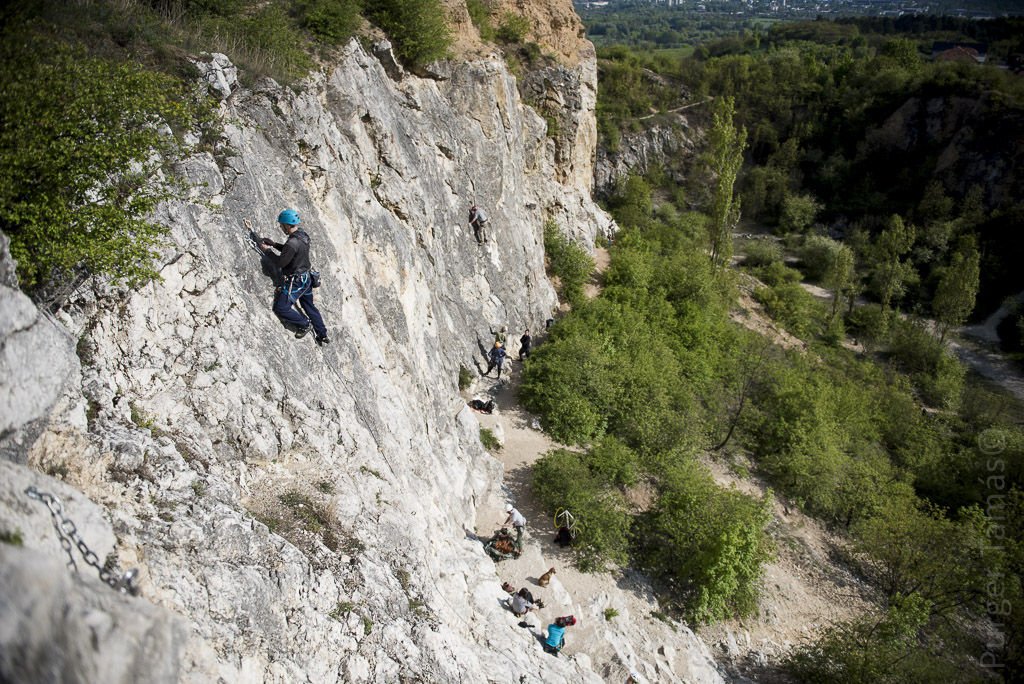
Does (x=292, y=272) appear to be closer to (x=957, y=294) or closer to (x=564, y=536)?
(x=564, y=536)

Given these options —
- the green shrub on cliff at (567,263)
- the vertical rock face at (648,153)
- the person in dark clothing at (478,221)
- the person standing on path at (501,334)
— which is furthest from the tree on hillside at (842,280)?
the person in dark clothing at (478,221)

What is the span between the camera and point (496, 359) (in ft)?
66.9

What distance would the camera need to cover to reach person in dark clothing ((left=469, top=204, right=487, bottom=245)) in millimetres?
21672

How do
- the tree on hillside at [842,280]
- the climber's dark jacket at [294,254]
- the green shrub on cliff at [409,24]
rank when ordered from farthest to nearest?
the tree on hillside at [842,280] < the green shrub on cliff at [409,24] < the climber's dark jacket at [294,254]

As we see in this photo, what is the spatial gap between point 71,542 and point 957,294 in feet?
141

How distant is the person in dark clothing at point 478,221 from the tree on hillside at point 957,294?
30064 millimetres

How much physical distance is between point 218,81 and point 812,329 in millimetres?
36763

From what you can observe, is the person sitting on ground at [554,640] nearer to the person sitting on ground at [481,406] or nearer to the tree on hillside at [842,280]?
the person sitting on ground at [481,406]

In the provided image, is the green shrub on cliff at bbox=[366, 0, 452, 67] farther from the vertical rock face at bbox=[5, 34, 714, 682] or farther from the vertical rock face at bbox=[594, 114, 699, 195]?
the vertical rock face at bbox=[594, 114, 699, 195]

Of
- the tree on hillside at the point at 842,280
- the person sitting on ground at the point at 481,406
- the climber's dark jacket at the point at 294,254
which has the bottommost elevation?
the tree on hillside at the point at 842,280

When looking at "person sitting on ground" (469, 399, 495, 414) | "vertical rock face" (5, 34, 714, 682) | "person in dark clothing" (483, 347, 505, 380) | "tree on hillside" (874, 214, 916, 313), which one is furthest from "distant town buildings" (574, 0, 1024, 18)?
"vertical rock face" (5, 34, 714, 682)

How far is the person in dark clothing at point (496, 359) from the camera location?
66.4 ft

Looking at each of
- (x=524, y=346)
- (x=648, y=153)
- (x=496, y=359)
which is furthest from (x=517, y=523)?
(x=648, y=153)

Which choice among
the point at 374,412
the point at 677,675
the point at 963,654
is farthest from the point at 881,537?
the point at 374,412
